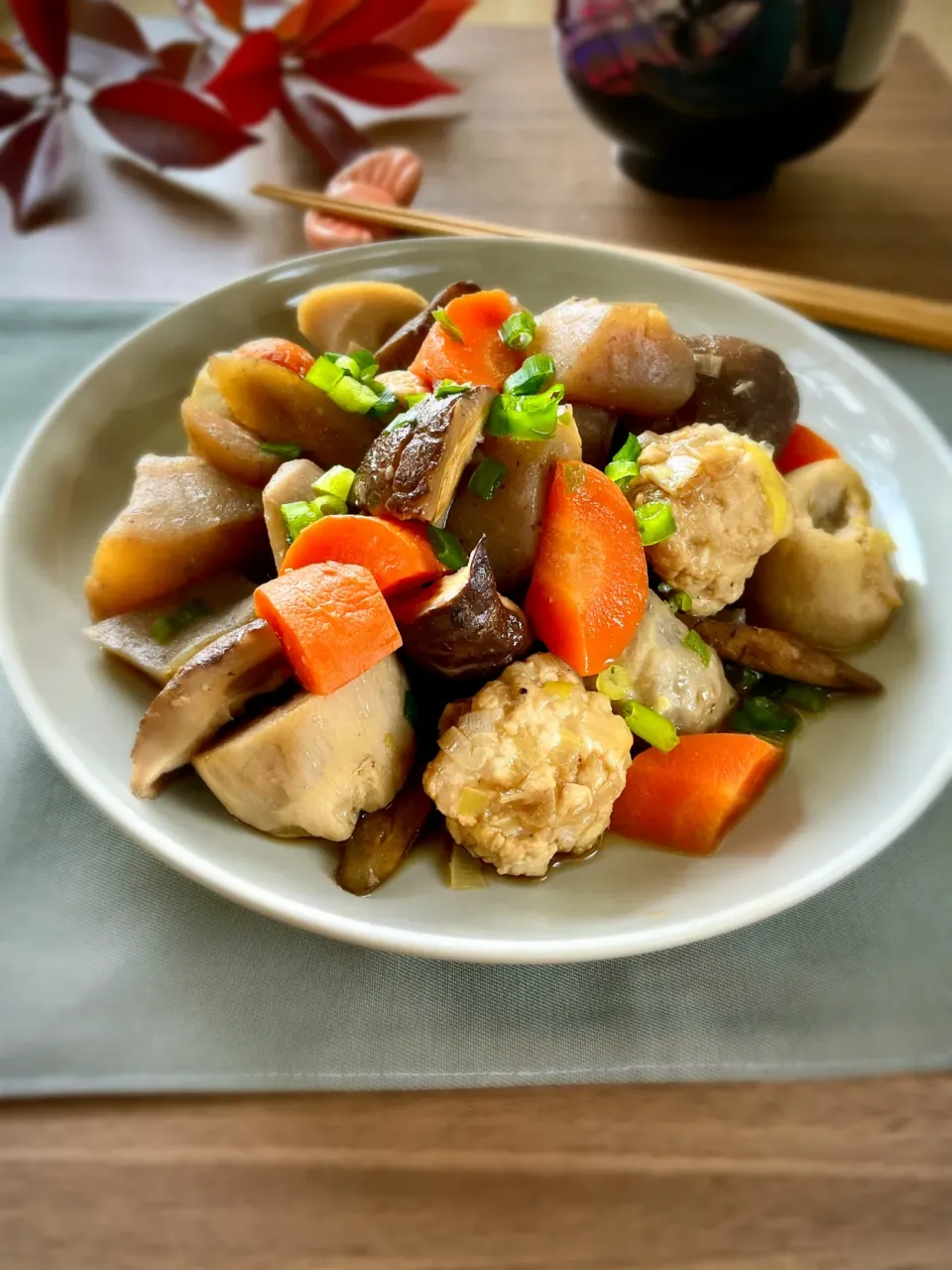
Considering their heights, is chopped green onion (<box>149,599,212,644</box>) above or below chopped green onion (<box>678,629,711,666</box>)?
above

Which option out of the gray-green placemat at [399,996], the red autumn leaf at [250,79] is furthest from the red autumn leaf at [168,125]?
the gray-green placemat at [399,996]

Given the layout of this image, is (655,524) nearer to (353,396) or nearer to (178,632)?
(353,396)

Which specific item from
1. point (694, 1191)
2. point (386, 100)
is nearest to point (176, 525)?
point (694, 1191)

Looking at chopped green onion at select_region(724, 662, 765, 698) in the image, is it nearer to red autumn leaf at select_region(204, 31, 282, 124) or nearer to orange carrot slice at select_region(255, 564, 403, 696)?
orange carrot slice at select_region(255, 564, 403, 696)

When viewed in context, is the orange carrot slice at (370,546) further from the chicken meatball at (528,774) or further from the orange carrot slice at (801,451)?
the orange carrot slice at (801,451)

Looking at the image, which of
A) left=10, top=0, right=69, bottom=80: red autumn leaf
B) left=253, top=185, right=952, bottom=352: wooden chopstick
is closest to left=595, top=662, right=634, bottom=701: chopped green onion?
left=253, top=185, right=952, bottom=352: wooden chopstick

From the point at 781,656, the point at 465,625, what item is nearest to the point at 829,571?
the point at 781,656
